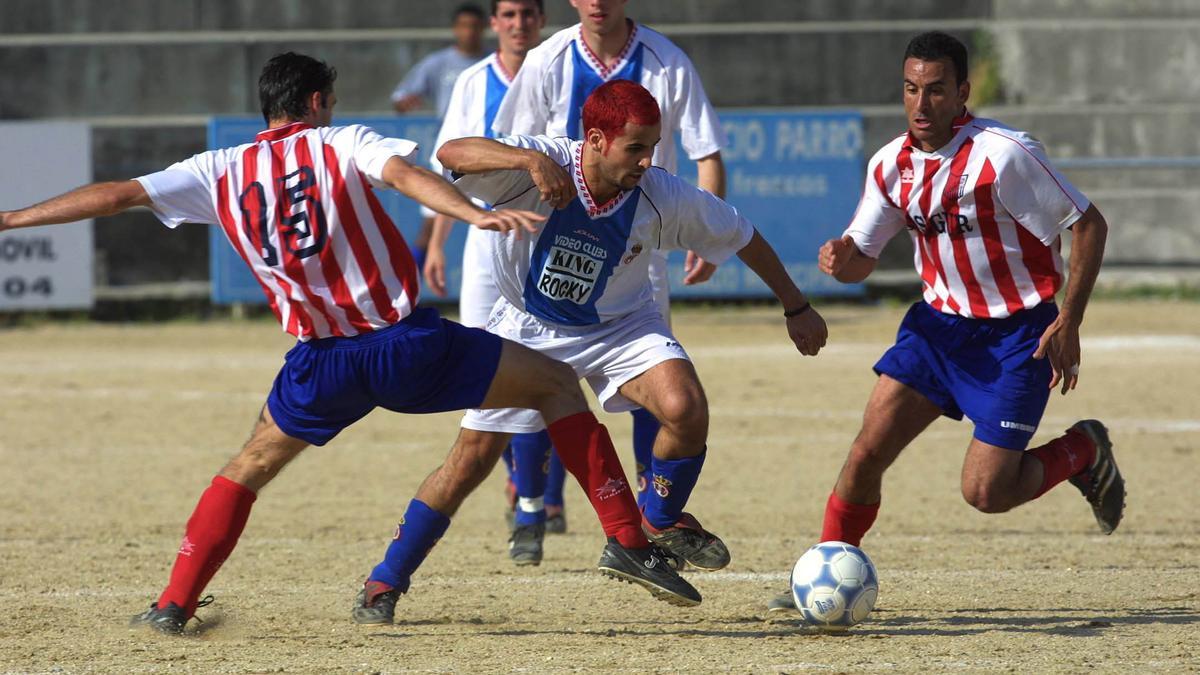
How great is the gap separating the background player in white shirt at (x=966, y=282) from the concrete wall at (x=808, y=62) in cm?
1151

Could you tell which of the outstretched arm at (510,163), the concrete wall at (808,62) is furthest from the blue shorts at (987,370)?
the concrete wall at (808,62)

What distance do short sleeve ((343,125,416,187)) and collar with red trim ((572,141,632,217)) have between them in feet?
2.11

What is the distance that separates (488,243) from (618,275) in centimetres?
139

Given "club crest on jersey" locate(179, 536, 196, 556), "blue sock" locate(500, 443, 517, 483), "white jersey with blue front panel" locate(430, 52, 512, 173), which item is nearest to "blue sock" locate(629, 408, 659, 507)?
"blue sock" locate(500, 443, 517, 483)

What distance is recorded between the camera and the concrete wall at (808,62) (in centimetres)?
1748

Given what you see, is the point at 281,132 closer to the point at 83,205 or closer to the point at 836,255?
the point at 83,205

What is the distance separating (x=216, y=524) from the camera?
4.96 metres

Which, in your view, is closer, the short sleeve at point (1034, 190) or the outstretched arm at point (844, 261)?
the short sleeve at point (1034, 190)

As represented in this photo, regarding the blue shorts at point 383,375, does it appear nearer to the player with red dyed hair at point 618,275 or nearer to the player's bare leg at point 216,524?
the player's bare leg at point 216,524

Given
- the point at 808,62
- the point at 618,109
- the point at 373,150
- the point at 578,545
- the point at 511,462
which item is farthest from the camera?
the point at 808,62

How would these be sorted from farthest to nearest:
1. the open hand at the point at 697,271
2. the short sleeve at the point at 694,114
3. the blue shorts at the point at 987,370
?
the short sleeve at the point at 694,114
the open hand at the point at 697,271
the blue shorts at the point at 987,370

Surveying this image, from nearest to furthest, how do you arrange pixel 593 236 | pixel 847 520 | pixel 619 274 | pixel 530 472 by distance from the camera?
pixel 593 236, pixel 619 274, pixel 847 520, pixel 530 472

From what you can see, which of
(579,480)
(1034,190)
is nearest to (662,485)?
(579,480)

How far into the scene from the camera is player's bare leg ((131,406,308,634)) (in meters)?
4.93
